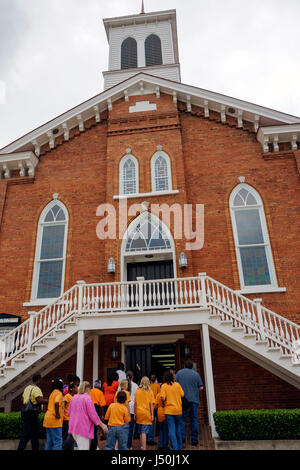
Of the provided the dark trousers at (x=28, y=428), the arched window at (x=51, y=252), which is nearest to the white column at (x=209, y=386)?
the dark trousers at (x=28, y=428)

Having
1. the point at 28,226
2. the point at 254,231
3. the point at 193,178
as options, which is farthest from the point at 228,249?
the point at 28,226

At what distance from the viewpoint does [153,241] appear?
1270 centimetres

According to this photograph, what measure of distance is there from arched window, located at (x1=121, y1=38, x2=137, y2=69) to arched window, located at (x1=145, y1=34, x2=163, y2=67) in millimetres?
710

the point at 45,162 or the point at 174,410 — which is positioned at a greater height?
the point at 45,162

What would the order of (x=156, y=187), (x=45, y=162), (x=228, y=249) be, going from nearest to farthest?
(x=228, y=249) < (x=156, y=187) < (x=45, y=162)

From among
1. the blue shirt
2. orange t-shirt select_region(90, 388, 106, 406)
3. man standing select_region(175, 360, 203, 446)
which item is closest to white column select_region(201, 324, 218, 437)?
man standing select_region(175, 360, 203, 446)

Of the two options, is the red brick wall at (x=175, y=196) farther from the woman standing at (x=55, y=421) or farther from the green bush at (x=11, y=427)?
the woman standing at (x=55, y=421)

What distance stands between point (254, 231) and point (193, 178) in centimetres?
305

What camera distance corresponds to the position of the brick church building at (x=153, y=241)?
10.1m

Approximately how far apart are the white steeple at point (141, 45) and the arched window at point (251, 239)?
28.6 ft

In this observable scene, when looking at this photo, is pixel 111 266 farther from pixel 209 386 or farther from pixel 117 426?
pixel 117 426

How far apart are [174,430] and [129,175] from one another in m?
9.53

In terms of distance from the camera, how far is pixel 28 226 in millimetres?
13867
